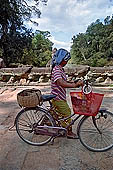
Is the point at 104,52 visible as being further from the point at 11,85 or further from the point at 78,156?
the point at 78,156

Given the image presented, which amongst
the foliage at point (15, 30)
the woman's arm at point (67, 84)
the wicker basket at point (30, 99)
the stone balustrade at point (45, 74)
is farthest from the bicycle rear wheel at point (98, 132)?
the foliage at point (15, 30)

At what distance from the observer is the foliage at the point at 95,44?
992 inches

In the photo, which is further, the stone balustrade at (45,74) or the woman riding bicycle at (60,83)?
the stone balustrade at (45,74)

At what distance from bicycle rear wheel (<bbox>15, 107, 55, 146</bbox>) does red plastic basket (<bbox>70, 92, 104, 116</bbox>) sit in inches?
15.5

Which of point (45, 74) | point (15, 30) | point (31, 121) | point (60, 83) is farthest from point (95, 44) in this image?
point (60, 83)

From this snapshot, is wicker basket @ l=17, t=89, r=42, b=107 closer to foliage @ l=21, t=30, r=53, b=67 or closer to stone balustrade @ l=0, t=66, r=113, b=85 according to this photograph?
stone balustrade @ l=0, t=66, r=113, b=85

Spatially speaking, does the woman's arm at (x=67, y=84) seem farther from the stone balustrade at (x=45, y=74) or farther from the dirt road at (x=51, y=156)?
the stone balustrade at (x=45, y=74)

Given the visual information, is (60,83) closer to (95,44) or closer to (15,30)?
(15,30)

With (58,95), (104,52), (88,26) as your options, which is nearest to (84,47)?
(88,26)

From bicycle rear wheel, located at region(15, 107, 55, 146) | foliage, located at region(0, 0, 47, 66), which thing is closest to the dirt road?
bicycle rear wheel, located at region(15, 107, 55, 146)

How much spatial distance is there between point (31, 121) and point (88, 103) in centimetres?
95

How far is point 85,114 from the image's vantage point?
2008 mm

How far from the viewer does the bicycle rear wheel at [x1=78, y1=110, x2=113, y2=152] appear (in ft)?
6.98

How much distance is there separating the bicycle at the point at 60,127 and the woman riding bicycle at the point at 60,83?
0.07 meters
